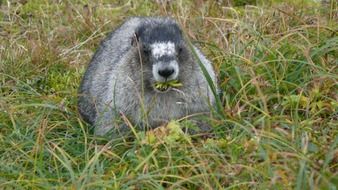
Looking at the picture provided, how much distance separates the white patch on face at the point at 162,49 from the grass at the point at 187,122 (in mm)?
470

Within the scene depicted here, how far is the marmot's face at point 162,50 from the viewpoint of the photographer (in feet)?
15.5

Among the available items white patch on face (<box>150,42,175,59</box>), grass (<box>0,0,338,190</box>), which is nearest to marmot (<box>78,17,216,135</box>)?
white patch on face (<box>150,42,175,59</box>)

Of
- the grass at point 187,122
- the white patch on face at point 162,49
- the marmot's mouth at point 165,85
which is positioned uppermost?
the white patch on face at point 162,49

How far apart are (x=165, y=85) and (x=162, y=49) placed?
217 millimetres

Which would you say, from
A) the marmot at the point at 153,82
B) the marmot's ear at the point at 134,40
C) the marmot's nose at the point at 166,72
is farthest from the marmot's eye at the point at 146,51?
the marmot's nose at the point at 166,72

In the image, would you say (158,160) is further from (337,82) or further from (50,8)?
(50,8)

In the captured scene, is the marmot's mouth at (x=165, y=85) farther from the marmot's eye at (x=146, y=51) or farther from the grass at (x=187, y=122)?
the grass at (x=187, y=122)

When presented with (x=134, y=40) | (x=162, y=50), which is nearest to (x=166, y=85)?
(x=162, y=50)

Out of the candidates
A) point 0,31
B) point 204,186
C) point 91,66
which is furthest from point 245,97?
point 0,31

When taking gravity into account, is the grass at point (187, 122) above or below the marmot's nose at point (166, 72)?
below

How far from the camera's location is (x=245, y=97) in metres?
5.07

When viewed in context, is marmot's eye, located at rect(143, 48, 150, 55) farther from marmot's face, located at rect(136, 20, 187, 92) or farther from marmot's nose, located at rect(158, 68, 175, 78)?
marmot's nose, located at rect(158, 68, 175, 78)

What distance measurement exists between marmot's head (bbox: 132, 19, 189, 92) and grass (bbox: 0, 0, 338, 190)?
1.21ft

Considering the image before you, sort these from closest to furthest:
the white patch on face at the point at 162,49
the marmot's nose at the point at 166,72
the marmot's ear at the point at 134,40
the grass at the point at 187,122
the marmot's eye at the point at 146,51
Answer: the grass at the point at 187,122
the marmot's nose at the point at 166,72
the white patch on face at the point at 162,49
the marmot's eye at the point at 146,51
the marmot's ear at the point at 134,40
